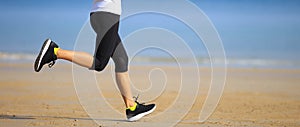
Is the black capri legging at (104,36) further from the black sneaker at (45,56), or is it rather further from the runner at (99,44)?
the black sneaker at (45,56)

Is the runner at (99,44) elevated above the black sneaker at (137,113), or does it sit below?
above

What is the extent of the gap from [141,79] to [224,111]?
695 cm

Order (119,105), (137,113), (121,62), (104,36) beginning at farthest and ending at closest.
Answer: (119,105)
(137,113)
(121,62)
(104,36)

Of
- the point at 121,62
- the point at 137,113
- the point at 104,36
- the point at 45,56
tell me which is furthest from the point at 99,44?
the point at 137,113

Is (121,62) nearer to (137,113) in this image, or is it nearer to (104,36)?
(104,36)

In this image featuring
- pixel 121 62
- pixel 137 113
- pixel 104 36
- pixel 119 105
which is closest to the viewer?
pixel 104 36

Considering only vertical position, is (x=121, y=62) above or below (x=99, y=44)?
below

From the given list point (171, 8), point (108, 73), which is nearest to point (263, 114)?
point (171, 8)

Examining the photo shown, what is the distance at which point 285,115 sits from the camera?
320 inches

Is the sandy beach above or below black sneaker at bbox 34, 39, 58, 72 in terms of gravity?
below

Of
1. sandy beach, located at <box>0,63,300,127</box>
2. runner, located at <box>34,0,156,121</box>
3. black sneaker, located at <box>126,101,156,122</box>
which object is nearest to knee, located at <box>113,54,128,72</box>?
runner, located at <box>34,0,156,121</box>

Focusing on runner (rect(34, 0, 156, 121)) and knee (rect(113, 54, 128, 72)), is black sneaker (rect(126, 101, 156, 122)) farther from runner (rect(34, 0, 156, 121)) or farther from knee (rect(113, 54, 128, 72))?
runner (rect(34, 0, 156, 121))

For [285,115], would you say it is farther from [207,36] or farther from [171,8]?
[171,8]

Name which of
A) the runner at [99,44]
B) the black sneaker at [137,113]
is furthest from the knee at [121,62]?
the black sneaker at [137,113]
